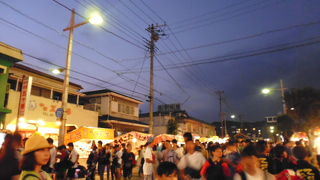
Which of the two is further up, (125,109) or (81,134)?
(125,109)

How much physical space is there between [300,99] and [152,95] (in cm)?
1628

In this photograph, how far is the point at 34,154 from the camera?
309 cm

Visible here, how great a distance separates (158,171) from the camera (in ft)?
10.7

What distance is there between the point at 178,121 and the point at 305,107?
26.1 m

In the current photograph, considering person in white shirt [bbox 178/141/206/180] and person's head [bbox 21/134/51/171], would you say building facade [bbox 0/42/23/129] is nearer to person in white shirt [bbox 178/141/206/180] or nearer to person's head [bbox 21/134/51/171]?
person in white shirt [bbox 178/141/206/180]

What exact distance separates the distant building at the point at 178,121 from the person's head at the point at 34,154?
40921 millimetres

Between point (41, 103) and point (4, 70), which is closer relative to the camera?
point (4, 70)

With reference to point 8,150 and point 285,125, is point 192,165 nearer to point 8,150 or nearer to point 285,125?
point 8,150

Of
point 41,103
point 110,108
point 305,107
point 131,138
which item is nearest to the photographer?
point 41,103

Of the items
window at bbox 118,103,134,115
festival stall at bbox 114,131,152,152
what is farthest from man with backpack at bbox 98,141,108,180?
window at bbox 118,103,134,115

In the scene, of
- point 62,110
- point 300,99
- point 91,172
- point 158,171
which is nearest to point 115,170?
point 91,172

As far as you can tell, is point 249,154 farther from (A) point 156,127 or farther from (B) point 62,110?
(A) point 156,127

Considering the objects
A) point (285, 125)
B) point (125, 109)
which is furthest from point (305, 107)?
point (125, 109)

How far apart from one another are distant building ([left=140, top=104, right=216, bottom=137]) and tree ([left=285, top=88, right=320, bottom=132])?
21170 mm
